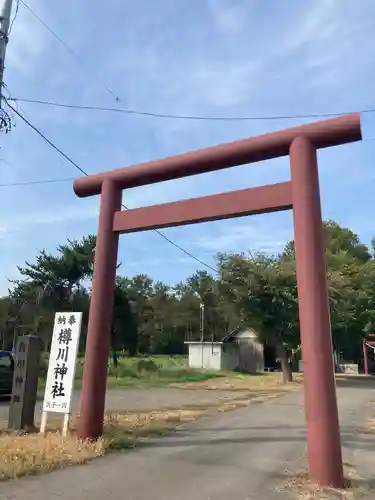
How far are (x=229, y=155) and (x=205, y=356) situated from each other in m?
31.8

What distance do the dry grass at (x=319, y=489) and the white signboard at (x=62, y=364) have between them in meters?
3.84

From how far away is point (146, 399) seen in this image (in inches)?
629

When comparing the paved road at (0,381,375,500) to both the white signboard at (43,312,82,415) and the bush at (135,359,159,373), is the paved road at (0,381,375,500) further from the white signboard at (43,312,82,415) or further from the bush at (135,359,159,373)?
the bush at (135,359,159,373)

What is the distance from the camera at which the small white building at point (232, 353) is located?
121 ft

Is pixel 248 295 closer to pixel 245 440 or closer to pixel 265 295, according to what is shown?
pixel 265 295

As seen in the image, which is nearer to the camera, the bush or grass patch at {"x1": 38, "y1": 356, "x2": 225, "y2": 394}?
grass patch at {"x1": 38, "y1": 356, "x2": 225, "y2": 394}

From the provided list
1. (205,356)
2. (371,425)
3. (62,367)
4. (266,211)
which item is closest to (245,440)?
(62,367)

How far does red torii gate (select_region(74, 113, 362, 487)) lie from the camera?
223 inches

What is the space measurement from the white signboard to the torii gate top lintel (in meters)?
2.38

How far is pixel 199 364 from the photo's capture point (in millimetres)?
37531

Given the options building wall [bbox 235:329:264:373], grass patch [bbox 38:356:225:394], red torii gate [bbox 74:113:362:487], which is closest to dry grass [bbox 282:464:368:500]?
red torii gate [bbox 74:113:362:487]

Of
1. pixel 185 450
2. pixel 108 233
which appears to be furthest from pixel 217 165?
pixel 185 450

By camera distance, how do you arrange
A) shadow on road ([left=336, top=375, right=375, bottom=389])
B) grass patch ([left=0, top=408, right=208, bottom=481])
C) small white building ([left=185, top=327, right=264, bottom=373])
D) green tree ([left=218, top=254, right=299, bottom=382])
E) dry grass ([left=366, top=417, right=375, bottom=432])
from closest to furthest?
grass patch ([left=0, top=408, right=208, bottom=481]), dry grass ([left=366, top=417, right=375, bottom=432]), green tree ([left=218, top=254, right=299, bottom=382]), shadow on road ([left=336, top=375, right=375, bottom=389]), small white building ([left=185, top=327, right=264, bottom=373])

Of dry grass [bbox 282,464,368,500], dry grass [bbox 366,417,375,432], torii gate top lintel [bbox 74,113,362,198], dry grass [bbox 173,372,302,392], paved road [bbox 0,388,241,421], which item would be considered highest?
torii gate top lintel [bbox 74,113,362,198]
